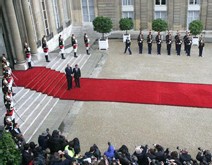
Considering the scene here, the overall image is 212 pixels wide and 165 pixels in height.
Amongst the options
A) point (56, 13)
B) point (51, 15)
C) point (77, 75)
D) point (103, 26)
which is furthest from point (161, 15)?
point (77, 75)

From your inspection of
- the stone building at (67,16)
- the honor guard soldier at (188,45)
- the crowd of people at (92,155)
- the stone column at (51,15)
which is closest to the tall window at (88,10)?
the stone building at (67,16)

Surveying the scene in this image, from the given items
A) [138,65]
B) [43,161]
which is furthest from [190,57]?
[43,161]

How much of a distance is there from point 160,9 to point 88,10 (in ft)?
23.0

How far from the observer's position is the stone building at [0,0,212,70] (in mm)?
20625

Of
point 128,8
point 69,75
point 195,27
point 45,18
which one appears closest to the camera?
point 69,75

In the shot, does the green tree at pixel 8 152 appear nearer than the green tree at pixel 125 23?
Yes

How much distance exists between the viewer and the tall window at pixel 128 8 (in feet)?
96.6

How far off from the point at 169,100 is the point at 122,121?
11.3 feet

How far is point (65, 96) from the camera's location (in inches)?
736

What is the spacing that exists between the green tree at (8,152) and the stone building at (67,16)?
415 inches

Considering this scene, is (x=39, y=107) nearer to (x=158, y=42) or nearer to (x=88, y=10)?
(x=158, y=42)

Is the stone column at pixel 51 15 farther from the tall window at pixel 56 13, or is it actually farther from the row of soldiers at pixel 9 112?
the row of soldiers at pixel 9 112

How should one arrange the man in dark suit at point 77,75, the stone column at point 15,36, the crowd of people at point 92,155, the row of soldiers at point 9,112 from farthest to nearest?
the stone column at point 15,36 → the man in dark suit at point 77,75 → the row of soldiers at point 9,112 → the crowd of people at point 92,155

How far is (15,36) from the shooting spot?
19859 millimetres
